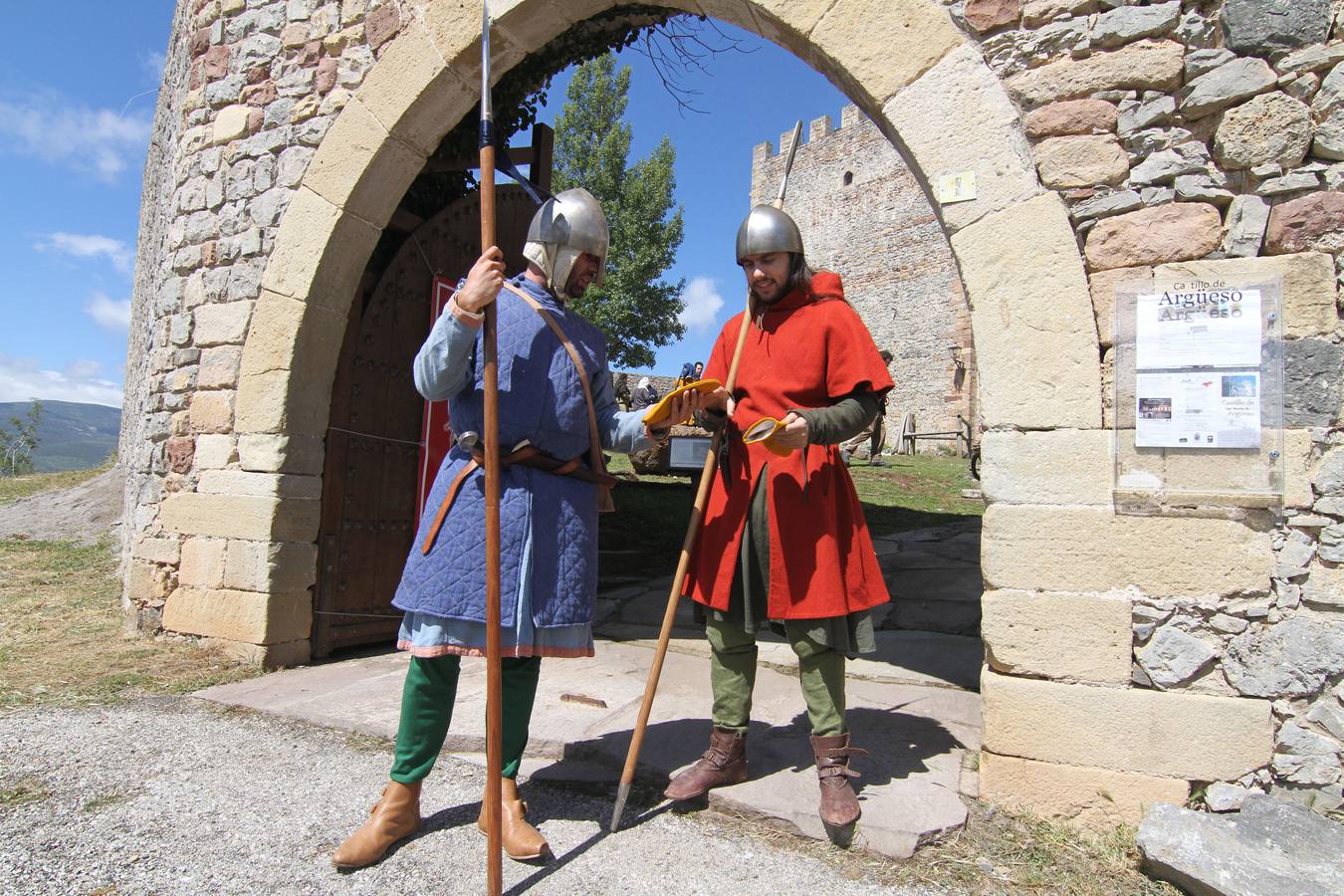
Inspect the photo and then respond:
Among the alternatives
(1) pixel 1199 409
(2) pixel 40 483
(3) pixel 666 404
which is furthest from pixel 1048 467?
(2) pixel 40 483

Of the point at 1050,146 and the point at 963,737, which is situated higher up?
the point at 1050,146

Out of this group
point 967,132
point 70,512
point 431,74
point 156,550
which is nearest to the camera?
point 967,132

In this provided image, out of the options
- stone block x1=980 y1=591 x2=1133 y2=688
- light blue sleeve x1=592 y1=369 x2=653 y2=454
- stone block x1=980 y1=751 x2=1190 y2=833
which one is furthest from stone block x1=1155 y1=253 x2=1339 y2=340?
light blue sleeve x1=592 y1=369 x2=653 y2=454

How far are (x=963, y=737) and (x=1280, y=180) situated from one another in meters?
2.01

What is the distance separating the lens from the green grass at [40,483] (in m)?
10.4

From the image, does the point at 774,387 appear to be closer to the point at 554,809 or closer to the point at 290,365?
the point at 554,809

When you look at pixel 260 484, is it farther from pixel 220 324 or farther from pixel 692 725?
pixel 692 725

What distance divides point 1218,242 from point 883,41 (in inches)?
48.9

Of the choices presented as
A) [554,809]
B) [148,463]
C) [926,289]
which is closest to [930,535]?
[554,809]

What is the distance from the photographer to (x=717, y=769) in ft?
7.75

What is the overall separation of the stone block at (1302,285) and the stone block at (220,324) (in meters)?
4.11

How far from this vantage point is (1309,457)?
85.3 inches

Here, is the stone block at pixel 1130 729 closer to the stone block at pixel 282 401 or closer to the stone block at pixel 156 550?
the stone block at pixel 282 401

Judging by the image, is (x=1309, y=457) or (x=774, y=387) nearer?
(x=1309, y=457)
